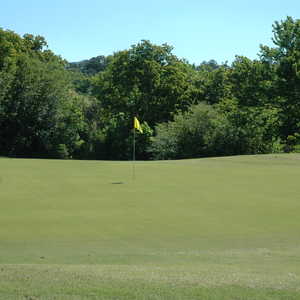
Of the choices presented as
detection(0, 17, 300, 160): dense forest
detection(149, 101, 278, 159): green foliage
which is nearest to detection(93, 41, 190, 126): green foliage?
detection(0, 17, 300, 160): dense forest

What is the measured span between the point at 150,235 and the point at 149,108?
138 feet

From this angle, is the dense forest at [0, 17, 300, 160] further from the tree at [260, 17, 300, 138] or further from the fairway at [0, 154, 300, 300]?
the fairway at [0, 154, 300, 300]

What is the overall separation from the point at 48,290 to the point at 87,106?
5511cm

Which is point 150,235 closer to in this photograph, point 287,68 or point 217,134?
point 217,134

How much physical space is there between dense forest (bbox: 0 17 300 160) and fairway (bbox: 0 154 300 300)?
68.5 ft

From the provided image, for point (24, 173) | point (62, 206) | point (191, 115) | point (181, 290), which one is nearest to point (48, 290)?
point (181, 290)

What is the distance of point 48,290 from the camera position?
4.88m

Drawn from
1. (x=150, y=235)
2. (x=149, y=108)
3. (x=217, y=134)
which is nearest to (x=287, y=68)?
(x=217, y=134)

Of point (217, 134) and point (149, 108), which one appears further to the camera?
point (149, 108)

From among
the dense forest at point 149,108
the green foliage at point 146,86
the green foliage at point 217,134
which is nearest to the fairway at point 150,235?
the green foliage at point 217,134

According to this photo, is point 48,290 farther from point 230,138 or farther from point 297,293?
point 230,138

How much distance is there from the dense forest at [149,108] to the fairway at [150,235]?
20.9 meters

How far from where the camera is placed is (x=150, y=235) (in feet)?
30.7

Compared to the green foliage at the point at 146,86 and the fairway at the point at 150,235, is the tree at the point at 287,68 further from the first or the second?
the fairway at the point at 150,235
